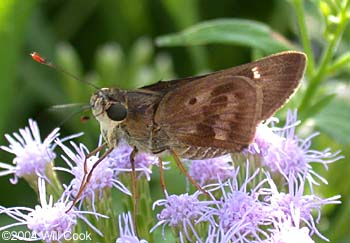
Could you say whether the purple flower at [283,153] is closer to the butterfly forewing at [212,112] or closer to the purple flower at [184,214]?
the butterfly forewing at [212,112]

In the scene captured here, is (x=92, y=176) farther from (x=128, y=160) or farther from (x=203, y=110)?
(x=203, y=110)

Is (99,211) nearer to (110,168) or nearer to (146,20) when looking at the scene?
(110,168)

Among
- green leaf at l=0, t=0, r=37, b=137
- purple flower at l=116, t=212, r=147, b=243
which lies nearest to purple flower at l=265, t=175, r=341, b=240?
purple flower at l=116, t=212, r=147, b=243

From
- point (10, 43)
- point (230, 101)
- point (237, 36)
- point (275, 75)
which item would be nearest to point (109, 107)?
point (230, 101)

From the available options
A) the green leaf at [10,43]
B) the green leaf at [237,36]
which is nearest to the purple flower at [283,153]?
the green leaf at [237,36]

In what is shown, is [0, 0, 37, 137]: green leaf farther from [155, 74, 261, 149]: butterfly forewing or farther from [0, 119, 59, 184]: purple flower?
[155, 74, 261, 149]: butterfly forewing

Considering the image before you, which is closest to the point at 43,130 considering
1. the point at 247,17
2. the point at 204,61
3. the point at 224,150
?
the point at 204,61
